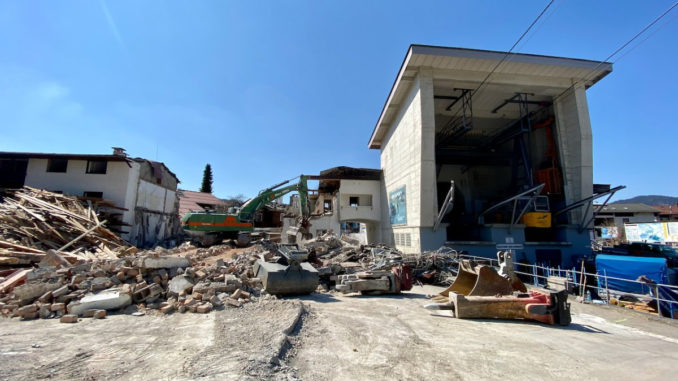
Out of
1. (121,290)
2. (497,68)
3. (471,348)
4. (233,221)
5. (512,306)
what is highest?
(497,68)

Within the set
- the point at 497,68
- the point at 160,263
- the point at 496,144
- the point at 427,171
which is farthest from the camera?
the point at 496,144

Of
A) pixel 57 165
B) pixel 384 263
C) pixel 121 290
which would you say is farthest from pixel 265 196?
pixel 57 165

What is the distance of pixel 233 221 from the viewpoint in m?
18.2

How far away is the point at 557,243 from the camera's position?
57.9ft

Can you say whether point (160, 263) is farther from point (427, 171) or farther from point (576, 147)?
point (576, 147)

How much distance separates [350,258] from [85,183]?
61.2ft

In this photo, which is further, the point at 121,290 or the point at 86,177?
the point at 86,177

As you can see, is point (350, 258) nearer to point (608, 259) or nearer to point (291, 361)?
point (291, 361)

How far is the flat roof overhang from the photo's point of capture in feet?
52.7

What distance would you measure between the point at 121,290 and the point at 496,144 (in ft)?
84.4

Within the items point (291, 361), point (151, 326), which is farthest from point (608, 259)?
point (151, 326)

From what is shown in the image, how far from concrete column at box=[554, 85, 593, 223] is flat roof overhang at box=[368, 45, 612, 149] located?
124 centimetres

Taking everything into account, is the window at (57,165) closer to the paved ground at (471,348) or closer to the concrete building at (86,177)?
the concrete building at (86,177)

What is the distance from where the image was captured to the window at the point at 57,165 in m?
18.8
